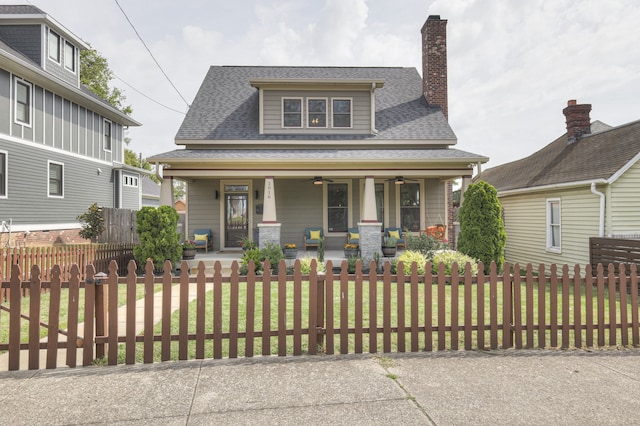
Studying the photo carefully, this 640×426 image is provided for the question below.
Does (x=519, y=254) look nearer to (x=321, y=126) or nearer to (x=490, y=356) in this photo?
(x=321, y=126)

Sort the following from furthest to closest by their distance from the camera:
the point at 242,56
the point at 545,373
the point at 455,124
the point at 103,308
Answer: the point at 242,56 → the point at 455,124 → the point at 103,308 → the point at 545,373

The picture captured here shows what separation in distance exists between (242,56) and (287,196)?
901cm

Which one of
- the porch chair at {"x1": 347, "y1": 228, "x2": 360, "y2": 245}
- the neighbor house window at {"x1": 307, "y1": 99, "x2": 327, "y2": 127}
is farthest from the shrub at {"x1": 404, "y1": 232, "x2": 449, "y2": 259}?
the neighbor house window at {"x1": 307, "y1": 99, "x2": 327, "y2": 127}

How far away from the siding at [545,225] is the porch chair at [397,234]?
5.30 meters

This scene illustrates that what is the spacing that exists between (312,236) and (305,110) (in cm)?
482

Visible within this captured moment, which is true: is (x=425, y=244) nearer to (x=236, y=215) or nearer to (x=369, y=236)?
(x=369, y=236)

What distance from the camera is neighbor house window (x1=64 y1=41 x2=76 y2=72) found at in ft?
54.7

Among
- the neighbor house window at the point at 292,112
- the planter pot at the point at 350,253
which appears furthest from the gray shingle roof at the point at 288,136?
the planter pot at the point at 350,253

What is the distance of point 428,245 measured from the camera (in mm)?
10781

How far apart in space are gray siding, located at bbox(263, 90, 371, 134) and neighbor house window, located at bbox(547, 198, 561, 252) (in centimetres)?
708

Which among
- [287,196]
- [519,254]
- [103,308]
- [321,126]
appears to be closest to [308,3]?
[321,126]

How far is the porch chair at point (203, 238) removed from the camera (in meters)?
12.6

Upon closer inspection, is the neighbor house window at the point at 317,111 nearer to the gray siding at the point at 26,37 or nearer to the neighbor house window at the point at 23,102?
the neighbor house window at the point at 23,102

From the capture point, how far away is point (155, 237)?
9789 mm
